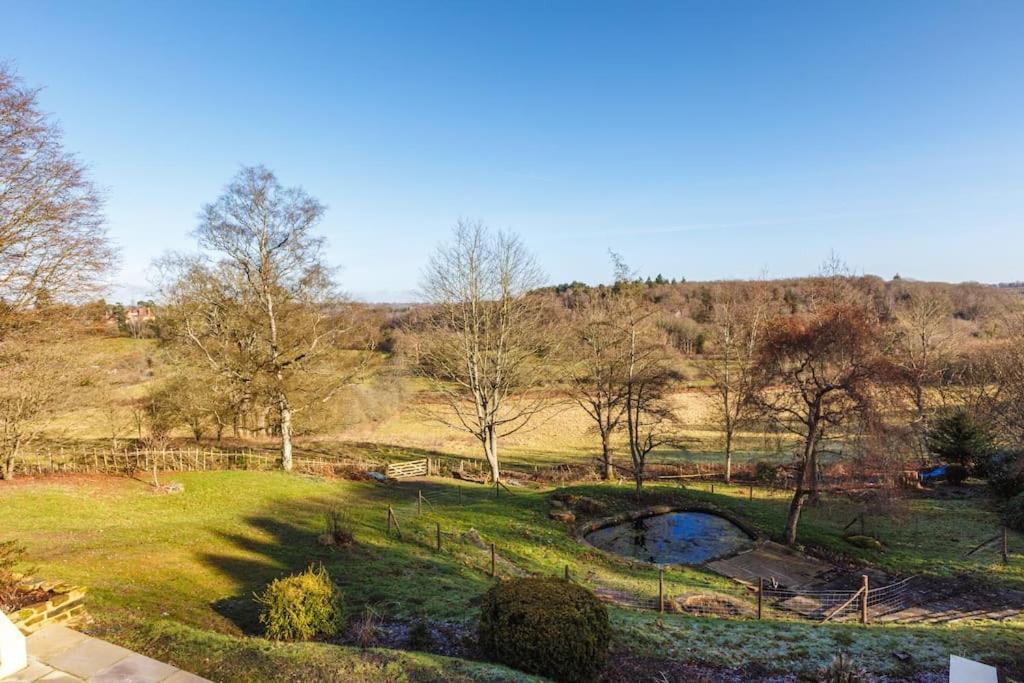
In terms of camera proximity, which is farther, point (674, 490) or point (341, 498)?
point (674, 490)

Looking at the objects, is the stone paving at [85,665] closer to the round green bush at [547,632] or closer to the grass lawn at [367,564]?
the grass lawn at [367,564]

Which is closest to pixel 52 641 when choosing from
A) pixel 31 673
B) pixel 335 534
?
pixel 31 673

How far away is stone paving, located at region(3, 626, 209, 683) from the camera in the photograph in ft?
19.2

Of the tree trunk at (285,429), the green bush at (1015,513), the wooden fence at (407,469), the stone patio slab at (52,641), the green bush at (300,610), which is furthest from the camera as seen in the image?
the wooden fence at (407,469)

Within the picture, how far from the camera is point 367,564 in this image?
41.6 feet

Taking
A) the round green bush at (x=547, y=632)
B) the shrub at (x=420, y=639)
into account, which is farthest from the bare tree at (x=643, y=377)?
the round green bush at (x=547, y=632)

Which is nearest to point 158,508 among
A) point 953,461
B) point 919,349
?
point 953,461

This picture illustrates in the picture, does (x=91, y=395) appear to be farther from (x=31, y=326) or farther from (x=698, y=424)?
(x=698, y=424)

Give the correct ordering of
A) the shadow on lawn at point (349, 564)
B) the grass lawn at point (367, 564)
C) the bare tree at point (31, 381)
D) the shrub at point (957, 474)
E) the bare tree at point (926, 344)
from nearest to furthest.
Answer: the grass lawn at point (367, 564) < the shadow on lawn at point (349, 564) < the bare tree at point (31, 381) < the shrub at point (957, 474) < the bare tree at point (926, 344)

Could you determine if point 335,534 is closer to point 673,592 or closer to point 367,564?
point 367,564

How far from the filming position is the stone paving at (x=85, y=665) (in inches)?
231

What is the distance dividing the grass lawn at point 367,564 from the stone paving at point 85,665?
71 centimetres

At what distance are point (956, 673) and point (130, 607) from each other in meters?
11.8

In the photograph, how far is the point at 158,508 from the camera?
16.8 meters
